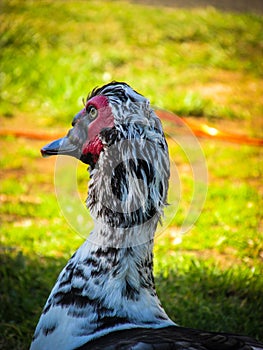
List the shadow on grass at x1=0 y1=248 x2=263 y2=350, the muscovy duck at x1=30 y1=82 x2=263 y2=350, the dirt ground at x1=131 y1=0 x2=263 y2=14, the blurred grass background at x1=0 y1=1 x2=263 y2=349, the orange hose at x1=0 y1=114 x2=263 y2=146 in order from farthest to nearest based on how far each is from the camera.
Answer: the dirt ground at x1=131 y1=0 x2=263 y2=14
the orange hose at x1=0 y1=114 x2=263 y2=146
the blurred grass background at x1=0 y1=1 x2=263 y2=349
the shadow on grass at x1=0 y1=248 x2=263 y2=350
the muscovy duck at x1=30 y1=82 x2=263 y2=350

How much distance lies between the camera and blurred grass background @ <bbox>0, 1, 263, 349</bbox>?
12.5 feet

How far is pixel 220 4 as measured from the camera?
9516 millimetres

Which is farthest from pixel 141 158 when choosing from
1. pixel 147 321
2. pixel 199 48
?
pixel 199 48

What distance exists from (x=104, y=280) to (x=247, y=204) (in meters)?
2.75

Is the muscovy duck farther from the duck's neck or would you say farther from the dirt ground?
the dirt ground

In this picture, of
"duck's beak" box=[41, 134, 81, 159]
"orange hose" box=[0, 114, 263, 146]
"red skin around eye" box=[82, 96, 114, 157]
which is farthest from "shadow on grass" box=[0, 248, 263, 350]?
"orange hose" box=[0, 114, 263, 146]

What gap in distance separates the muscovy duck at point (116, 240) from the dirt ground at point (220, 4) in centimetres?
705

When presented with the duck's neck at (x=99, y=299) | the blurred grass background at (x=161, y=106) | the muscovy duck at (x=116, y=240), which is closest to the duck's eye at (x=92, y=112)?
the muscovy duck at (x=116, y=240)

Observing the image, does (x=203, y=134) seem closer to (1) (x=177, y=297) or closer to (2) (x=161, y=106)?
(2) (x=161, y=106)

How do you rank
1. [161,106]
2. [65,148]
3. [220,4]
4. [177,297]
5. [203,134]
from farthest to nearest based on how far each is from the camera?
1. [220,4]
2. [161,106]
3. [203,134]
4. [177,297]
5. [65,148]

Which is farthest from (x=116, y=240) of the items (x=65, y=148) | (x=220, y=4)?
(x=220, y=4)

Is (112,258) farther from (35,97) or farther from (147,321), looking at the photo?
(35,97)

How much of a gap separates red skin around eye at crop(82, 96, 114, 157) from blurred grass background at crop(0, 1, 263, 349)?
3.45 feet

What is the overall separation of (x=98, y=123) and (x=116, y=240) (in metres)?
0.45
